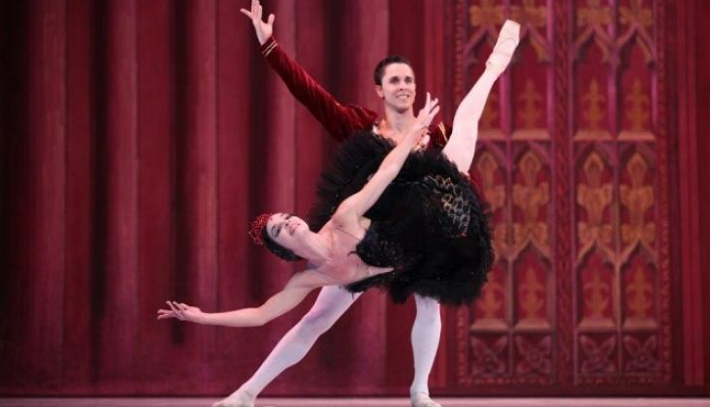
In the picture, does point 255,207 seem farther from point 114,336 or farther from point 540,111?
point 540,111

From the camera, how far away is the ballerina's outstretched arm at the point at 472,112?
358 centimetres

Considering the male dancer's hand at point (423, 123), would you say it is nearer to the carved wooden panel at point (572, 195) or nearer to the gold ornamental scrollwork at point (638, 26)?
the carved wooden panel at point (572, 195)

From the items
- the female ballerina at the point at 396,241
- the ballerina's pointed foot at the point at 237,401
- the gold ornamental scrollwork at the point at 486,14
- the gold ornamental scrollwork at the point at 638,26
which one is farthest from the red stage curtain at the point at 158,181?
the female ballerina at the point at 396,241

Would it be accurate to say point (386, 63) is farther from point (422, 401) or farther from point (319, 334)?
point (422, 401)

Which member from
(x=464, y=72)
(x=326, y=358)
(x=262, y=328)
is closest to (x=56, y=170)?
(x=262, y=328)

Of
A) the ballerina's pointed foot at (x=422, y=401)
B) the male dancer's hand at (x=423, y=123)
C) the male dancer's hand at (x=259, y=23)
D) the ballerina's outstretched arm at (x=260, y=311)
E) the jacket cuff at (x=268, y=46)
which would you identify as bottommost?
the ballerina's pointed foot at (x=422, y=401)

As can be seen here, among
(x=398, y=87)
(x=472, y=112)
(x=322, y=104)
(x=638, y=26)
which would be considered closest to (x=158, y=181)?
(x=322, y=104)

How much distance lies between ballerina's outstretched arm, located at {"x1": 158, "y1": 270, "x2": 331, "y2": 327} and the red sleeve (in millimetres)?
630

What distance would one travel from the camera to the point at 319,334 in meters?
3.61

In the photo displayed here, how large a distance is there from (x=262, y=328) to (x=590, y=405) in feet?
4.72

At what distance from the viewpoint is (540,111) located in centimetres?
479

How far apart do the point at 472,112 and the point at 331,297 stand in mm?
801

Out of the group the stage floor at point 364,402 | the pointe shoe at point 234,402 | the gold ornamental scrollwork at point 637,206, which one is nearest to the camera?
the pointe shoe at point 234,402

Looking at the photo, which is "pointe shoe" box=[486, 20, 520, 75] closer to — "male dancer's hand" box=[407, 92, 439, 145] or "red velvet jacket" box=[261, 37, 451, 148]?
"red velvet jacket" box=[261, 37, 451, 148]
